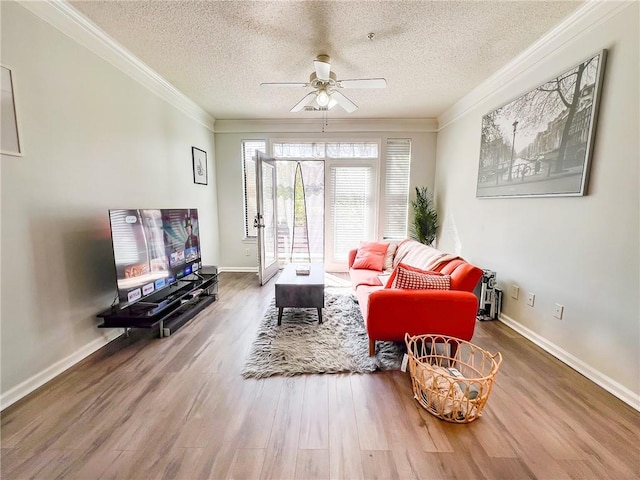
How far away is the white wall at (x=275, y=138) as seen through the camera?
4363 millimetres

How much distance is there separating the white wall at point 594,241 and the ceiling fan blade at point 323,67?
1.80m

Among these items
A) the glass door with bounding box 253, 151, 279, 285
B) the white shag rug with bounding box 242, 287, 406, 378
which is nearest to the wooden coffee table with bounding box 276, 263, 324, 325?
the white shag rug with bounding box 242, 287, 406, 378

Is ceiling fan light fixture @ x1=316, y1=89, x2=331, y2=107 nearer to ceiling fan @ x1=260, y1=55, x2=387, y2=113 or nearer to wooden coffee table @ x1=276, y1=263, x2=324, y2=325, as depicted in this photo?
ceiling fan @ x1=260, y1=55, x2=387, y2=113

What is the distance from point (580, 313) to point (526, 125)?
1647mm

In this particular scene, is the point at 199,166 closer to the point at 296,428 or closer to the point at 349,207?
the point at 349,207

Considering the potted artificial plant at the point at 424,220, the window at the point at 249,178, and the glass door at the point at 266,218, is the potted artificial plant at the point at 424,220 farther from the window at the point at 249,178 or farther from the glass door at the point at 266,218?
the window at the point at 249,178

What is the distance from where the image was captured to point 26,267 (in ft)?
5.45

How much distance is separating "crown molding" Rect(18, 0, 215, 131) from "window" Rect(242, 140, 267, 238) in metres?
1.30

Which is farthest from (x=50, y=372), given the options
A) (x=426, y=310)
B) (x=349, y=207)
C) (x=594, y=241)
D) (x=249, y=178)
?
(x=349, y=207)

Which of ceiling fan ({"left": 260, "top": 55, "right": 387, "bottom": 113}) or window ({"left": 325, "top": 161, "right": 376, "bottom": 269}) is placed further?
window ({"left": 325, "top": 161, "right": 376, "bottom": 269})

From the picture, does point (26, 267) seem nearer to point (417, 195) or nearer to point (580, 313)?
point (580, 313)

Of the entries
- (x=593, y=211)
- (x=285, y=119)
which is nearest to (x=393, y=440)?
(x=593, y=211)

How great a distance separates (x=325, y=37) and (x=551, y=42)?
1820mm

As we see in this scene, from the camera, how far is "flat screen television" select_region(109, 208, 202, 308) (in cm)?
204
